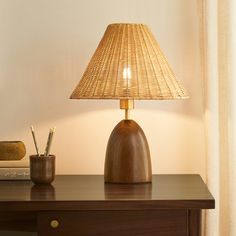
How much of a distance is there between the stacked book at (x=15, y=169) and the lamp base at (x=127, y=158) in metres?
0.22

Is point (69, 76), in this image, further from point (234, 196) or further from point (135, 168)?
point (234, 196)

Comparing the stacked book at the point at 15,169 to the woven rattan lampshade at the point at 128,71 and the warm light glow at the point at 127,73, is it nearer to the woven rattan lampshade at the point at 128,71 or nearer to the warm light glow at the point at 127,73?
the woven rattan lampshade at the point at 128,71

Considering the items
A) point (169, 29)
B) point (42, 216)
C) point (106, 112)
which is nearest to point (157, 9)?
point (169, 29)

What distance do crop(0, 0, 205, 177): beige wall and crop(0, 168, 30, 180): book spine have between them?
0.85ft

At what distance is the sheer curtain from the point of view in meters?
1.77

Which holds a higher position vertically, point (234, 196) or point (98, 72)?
point (98, 72)

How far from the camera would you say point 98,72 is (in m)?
1.58

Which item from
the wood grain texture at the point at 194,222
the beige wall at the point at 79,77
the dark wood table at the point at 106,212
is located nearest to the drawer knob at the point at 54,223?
the dark wood table at the point at 106,212

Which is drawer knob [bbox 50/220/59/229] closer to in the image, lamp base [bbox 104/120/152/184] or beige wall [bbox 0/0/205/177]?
lamp base [bbox 104/120/152/184]

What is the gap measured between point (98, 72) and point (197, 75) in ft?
1.38

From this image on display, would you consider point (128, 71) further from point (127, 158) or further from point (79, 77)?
point (79, 77)

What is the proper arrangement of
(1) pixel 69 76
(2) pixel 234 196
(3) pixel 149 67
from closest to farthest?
(3) pixel 149 67 → (2) pixel 234 196 → (1) pixel 69 76

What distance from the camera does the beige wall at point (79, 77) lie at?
1.88 meters

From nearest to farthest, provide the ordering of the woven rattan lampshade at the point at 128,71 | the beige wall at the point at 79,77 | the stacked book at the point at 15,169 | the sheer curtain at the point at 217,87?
the woven rattan lampshade at the point at 128,71 → the stacked book at the point at 15,169 → the sheer curtain at the point at 217,87 → the beige wall at the point at 79,77
